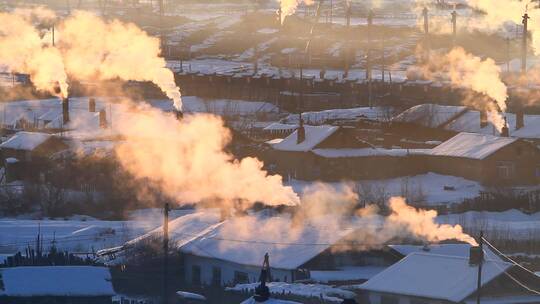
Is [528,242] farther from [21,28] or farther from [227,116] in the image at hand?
[21,28]

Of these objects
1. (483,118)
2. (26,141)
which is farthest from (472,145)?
(26,141)

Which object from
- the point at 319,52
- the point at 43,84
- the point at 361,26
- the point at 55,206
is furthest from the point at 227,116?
the point at 361,26

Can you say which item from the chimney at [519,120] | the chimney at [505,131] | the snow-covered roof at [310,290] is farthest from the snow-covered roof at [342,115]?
the snow-covered roof at [310,290]

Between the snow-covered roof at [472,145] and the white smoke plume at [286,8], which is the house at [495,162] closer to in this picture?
the snow-covered roof at [472,145]

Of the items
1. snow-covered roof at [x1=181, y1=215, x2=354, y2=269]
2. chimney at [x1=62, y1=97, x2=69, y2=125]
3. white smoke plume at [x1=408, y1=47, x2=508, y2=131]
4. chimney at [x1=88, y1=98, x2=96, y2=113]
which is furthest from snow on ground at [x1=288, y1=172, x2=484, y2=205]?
chimney at [x1=88, y1=98, x2=96, y2=113]

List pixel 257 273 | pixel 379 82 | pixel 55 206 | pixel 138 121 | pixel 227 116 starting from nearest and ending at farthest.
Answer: pixel 257 273 → pixel 55 206 → pixel 138 121 → pixel 227 116 → pixel 379 82
